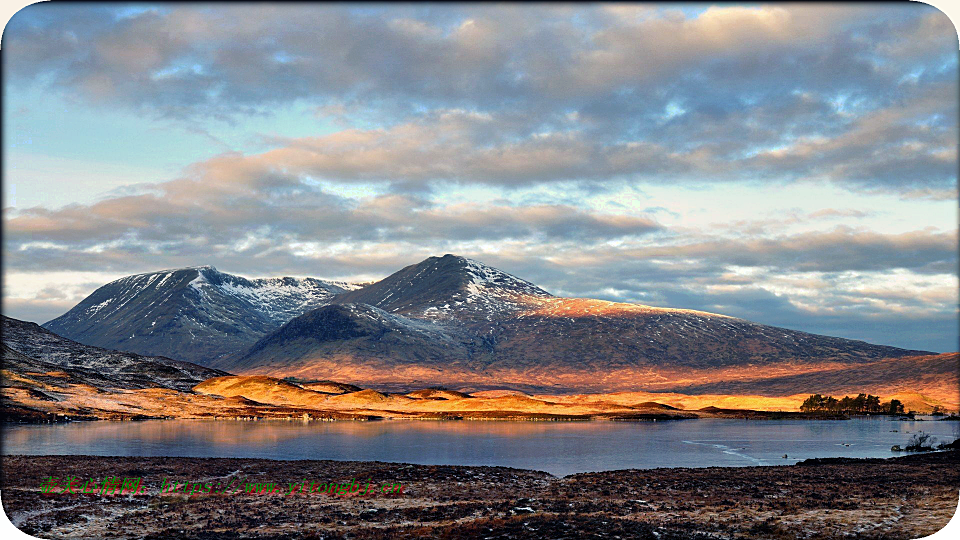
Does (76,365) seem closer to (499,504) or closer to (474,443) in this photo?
(474,443)

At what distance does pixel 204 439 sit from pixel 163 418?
160 feet

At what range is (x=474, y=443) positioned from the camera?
8981cm

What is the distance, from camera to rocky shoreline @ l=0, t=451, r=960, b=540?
28.5 m

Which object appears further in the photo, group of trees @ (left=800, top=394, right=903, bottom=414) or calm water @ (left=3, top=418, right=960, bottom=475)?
group of trees @ (left=800, top=394, right=903, bottom=414)

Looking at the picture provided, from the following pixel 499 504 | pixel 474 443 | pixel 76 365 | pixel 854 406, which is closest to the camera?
pixel 499 504

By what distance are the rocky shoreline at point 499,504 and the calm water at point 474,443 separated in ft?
48.5

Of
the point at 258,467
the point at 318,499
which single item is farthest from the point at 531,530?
the point at 258,467

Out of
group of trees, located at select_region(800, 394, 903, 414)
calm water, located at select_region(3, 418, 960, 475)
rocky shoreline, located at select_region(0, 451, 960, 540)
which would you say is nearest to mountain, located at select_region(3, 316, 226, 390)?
calm water, located at select_region(3, 418, 960, 475)

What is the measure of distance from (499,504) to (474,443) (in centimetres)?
5469

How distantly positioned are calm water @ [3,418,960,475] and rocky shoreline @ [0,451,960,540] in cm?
1479

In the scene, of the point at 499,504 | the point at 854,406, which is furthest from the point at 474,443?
the point at 854,406

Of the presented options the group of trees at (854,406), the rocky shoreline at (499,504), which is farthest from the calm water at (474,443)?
the group of trees at (854,406)

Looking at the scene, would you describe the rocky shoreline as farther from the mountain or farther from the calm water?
the mountain

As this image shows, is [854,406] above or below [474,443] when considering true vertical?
below
